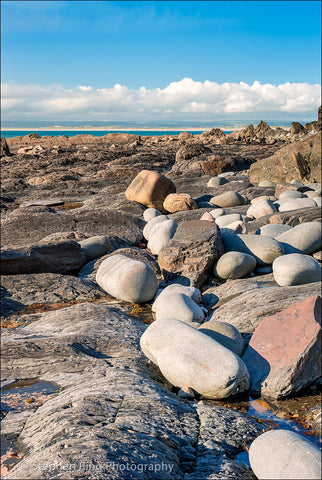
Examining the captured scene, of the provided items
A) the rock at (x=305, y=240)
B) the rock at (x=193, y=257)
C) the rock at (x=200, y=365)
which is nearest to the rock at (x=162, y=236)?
the rock at (x=193, y=257)

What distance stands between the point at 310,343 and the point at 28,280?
4573 mm

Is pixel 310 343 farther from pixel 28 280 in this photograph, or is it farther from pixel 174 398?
pixel 28 280

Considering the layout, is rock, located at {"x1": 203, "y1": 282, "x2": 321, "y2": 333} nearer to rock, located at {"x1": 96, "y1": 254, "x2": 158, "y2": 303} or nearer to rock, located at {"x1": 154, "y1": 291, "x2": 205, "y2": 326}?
rock, located at {"x1": 154, "y1": 291, "x2": 205, "y2": 326}

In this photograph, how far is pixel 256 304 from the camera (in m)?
5.33

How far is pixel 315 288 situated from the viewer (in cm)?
537

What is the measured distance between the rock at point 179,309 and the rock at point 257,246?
2.25 m

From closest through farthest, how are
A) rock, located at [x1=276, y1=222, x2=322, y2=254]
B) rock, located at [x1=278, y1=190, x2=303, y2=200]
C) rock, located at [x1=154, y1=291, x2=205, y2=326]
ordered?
rock, located at [x1=154, y1=291, x2=205, y2=326] < rock, located at [x1=276, y1=222, x2=322, y2=254] < rock, located at [x1=278, y1=190, x2=303, y2=200]

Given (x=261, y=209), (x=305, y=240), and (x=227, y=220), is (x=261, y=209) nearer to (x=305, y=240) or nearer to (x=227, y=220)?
(x=227, y=220)

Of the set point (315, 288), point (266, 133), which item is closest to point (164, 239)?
point (315, 288)

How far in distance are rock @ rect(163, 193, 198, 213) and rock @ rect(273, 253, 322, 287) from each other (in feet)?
18.9

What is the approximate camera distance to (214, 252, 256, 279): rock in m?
6.93

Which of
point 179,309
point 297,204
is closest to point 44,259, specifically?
point 179,309

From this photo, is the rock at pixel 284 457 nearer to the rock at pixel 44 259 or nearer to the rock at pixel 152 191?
the rock at pixel 44 259

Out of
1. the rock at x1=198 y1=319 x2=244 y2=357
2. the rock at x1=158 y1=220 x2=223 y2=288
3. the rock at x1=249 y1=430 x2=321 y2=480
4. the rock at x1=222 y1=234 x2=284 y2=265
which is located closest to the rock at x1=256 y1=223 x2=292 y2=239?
the rock at x1=222 y1=234 x2=284 y2=265
